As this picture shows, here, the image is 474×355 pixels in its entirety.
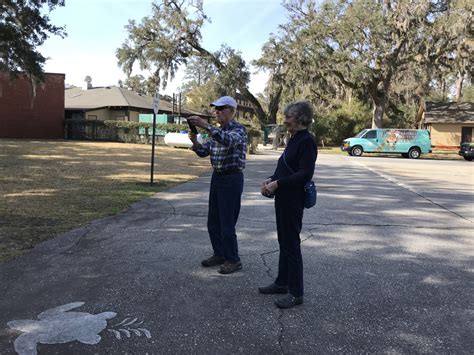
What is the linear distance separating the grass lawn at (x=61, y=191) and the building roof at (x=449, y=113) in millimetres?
29452

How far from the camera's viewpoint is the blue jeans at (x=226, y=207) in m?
4.28

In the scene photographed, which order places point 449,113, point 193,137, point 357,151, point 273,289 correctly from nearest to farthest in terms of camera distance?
1. point 273,289
2. point 193,137
3. point 357,151
4. point 449,113

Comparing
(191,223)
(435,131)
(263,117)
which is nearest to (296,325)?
(191,223)

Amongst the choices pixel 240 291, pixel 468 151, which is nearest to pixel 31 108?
pixel 468 151

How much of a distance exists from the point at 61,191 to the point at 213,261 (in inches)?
223

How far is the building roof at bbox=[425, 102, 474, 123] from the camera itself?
3778 cm

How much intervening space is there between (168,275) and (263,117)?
4283cm

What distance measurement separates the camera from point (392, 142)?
2897 centimetres

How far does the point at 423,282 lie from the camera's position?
4.37 m

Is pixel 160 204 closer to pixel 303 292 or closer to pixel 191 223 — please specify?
pixel 191 223

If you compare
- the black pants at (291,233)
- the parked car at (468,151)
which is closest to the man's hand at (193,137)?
the black pants at (291,233)

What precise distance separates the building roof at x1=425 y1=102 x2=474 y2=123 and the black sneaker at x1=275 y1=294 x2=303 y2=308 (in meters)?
38.1

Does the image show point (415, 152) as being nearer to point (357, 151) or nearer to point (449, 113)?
point (357, 151)

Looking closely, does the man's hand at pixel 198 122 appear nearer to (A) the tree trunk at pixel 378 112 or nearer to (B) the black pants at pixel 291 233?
(B) the black pants at pixel 291 233
